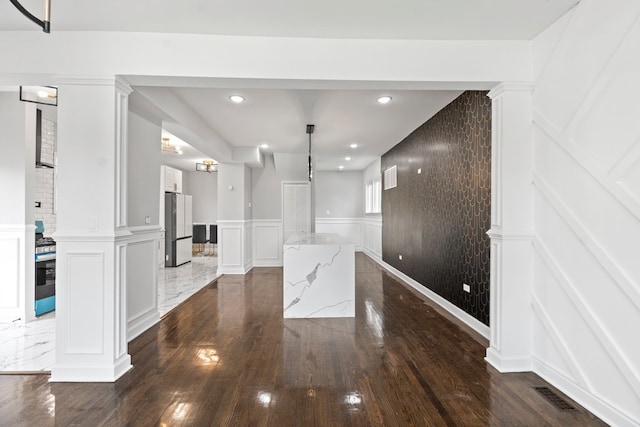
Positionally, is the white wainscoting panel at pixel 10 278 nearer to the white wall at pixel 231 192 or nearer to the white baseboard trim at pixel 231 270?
the white baseboard trim at pixel 231 270

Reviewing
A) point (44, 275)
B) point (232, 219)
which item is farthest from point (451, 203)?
point (44, 275)

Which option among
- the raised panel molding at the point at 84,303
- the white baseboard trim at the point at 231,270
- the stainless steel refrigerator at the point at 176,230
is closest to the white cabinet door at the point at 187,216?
the stainless steel refrigerator at the point at 176,230

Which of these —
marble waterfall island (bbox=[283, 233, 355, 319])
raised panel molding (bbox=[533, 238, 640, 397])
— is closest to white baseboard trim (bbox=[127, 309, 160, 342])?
Answer: marble waterfall island (bbox=[283, 233, 355, 319])

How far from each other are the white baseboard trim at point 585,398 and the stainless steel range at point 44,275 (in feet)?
17.2

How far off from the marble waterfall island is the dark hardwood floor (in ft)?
0.75

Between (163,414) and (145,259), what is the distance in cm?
188

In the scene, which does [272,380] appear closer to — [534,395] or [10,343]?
[534,395]

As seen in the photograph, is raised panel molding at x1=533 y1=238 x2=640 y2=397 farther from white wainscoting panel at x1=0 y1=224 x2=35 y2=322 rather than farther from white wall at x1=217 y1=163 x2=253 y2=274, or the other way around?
white wall at x1=217 y1=163 x2=253 y2=274

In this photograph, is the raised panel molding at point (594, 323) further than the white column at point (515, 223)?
No

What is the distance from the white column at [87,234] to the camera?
2.41 meters

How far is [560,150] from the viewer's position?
7.55 ft

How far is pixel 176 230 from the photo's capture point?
7512 mm

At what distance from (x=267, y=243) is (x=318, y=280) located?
400 cm

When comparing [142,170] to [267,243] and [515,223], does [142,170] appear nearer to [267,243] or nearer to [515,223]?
[515,223]
